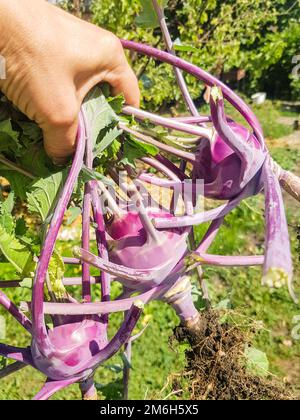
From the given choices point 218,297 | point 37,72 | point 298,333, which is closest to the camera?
point 37,72

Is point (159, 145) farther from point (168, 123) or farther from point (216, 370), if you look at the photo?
point (216, 370)

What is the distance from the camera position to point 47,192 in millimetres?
999

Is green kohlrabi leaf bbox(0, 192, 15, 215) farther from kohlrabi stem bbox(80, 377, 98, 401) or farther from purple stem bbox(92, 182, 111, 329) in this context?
kohlrabi stem bbox(80, 377, 98, 401)

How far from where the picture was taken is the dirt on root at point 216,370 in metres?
1.30

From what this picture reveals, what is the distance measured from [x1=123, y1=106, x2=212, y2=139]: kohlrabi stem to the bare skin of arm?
0.11 meters

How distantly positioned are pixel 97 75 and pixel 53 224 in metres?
0.31

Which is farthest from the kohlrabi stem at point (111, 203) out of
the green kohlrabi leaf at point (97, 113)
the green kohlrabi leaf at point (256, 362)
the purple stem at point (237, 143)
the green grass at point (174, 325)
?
the green grass at point (174, 325)

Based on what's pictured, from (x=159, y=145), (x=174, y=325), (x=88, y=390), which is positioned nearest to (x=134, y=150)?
(x=159, y=145)

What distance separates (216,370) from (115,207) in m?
0.56

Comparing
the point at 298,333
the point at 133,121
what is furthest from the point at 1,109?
the point at 298,333

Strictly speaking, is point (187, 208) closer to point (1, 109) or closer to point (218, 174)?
point (218, 174)

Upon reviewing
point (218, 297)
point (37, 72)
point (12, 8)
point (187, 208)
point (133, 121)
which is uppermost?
point (12, 8)

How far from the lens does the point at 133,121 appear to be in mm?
1056

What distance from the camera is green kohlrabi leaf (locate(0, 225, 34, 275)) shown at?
101 centimetres
